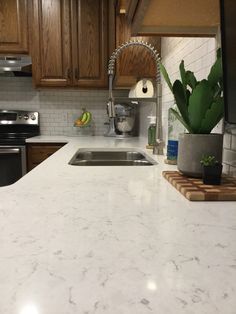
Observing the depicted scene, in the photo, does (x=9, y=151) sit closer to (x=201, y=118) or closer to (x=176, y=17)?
(x=176, y=17)

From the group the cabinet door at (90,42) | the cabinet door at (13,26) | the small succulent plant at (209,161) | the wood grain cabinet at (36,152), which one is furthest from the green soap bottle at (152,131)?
the cabinet door at (13,26)

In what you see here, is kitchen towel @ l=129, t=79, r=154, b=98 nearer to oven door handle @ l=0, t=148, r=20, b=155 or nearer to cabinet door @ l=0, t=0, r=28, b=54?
oven door handle @ l=0, t=148, r=20, b=155

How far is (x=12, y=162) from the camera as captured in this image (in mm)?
2416

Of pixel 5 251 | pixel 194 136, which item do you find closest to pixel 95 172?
pixel 194 136

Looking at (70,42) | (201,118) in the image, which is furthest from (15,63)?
(201,118)

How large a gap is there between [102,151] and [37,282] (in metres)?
1.51

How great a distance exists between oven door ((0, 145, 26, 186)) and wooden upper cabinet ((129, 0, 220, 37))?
1.57m

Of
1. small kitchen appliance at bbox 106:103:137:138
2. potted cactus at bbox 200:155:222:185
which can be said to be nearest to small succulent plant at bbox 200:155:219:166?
potted cactus at bbox 200:155:222:185

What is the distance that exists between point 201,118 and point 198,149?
9 cm

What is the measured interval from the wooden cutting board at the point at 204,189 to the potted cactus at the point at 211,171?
18 millimetres

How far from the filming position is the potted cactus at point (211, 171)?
2.52 feet

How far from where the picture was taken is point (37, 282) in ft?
1.07

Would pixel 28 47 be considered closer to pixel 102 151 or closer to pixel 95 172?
pixel 102 151

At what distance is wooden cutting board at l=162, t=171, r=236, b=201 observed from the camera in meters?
0.68
